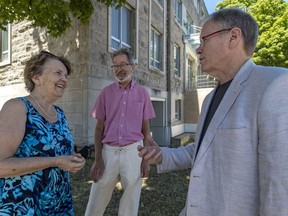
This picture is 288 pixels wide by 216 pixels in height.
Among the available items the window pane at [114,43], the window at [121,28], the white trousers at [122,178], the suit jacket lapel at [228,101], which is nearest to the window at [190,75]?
the window at [121,28]

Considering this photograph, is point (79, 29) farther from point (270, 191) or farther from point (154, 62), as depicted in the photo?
point (270, 191)

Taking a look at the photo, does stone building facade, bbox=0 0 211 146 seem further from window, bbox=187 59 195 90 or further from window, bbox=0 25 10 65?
window, bbox=187 59 195 90

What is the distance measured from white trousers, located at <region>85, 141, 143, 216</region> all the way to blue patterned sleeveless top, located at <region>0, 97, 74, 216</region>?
104 cm

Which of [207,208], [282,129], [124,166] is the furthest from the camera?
[124,166]

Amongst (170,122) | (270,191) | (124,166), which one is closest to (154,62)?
(170,122)

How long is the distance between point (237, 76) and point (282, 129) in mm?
429

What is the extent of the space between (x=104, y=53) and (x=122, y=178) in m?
5.12

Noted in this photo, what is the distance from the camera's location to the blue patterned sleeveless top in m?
1.70

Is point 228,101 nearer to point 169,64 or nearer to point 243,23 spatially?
point 243,23

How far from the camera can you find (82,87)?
22.7 ft

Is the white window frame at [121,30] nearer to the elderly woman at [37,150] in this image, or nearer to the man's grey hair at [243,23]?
the elderly woman at [37,150]

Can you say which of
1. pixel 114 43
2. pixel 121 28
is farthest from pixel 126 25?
pixel 114 43

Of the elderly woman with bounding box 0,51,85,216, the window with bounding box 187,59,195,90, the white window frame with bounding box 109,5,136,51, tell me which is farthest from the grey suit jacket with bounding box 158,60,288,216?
the window with bounding box 187,59,195,90

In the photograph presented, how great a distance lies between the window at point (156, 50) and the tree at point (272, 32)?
6.31 meters
